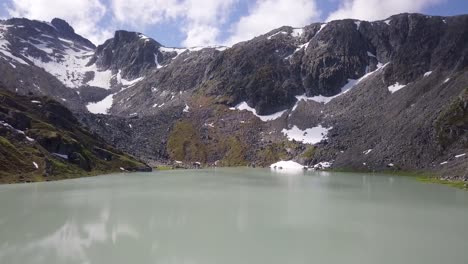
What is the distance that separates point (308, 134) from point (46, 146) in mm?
99431

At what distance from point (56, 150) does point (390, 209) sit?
90.9m

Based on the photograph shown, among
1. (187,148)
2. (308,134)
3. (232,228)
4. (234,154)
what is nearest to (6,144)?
(232,228)

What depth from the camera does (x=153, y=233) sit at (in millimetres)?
38719

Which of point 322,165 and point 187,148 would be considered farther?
point 187,148

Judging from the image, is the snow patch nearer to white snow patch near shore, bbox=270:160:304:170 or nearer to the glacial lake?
white snow patch near shore, bbox=270:160:304:170

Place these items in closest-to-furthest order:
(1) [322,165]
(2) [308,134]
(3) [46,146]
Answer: (3) [46,146] < (1) [322,165] < (2) [308,134]

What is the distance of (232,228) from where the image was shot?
4109 cm

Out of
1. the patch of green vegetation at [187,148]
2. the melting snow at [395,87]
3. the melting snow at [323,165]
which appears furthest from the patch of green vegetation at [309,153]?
the patch of green vegetation at [187,148]

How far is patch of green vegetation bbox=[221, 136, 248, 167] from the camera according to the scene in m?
178

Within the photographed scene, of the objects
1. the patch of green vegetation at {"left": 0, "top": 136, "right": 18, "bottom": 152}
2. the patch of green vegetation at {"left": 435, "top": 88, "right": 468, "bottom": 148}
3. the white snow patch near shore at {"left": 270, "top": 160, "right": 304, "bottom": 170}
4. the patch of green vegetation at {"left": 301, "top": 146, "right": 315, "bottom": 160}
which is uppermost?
the patch of green vegetation at {"left": 435, "top": 88, "right": 468, "bottom": 148}

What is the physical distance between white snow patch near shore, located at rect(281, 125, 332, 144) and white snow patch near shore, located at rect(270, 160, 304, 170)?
40.3 feet

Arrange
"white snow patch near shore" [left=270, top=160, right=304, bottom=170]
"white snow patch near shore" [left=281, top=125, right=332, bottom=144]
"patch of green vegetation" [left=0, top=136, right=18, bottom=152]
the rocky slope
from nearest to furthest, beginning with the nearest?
the rocky slope → "patch of green vegetation" [left=0, top=136, right=18, bottom=152] → "white snow patch near shore" [left=270, top=160, right=304, bottom=170] → "white snow patch near shore" [left=281, top=125, right=332, bottom=144]

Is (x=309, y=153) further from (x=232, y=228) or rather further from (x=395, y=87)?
(x=232, y=228)

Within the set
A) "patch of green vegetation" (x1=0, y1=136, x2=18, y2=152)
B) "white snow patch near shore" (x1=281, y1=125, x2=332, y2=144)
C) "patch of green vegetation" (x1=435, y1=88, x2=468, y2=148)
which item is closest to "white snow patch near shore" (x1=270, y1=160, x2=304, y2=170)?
"white snow patch near shore" (x1=281, y1=125, x2=332, y2=144)
